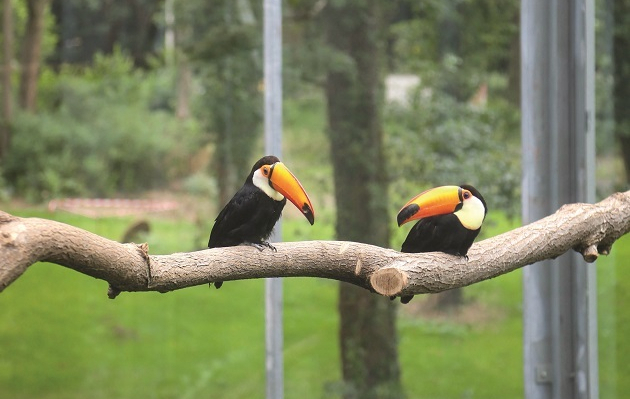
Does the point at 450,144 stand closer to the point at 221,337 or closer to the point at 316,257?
the point at 221,337

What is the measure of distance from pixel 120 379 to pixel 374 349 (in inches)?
45.1

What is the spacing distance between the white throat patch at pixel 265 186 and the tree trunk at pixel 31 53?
238 centimetres

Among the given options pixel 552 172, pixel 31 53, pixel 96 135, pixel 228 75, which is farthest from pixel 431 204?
pixel 31 53

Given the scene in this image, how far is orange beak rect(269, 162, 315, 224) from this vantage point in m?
1.92

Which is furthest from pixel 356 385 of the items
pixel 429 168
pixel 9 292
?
pixel 9 292

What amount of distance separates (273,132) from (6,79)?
1.46 metres

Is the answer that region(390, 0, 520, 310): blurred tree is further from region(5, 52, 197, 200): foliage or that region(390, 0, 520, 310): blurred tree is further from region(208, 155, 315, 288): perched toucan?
region(208, 155, 315, 288): perched toucan

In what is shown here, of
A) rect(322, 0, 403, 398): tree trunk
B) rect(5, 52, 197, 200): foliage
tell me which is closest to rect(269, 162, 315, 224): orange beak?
rect(322, 0, 403, 398): tree trunk

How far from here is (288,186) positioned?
200 centimetres

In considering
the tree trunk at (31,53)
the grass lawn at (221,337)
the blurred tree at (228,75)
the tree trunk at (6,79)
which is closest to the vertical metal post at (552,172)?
the grass lawn at (221,337)

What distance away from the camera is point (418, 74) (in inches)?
146

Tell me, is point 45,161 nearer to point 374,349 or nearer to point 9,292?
point 9,292

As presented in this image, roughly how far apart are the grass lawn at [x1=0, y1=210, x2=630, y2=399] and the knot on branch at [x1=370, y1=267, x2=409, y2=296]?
1.78 meters

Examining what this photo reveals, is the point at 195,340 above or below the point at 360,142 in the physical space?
below
